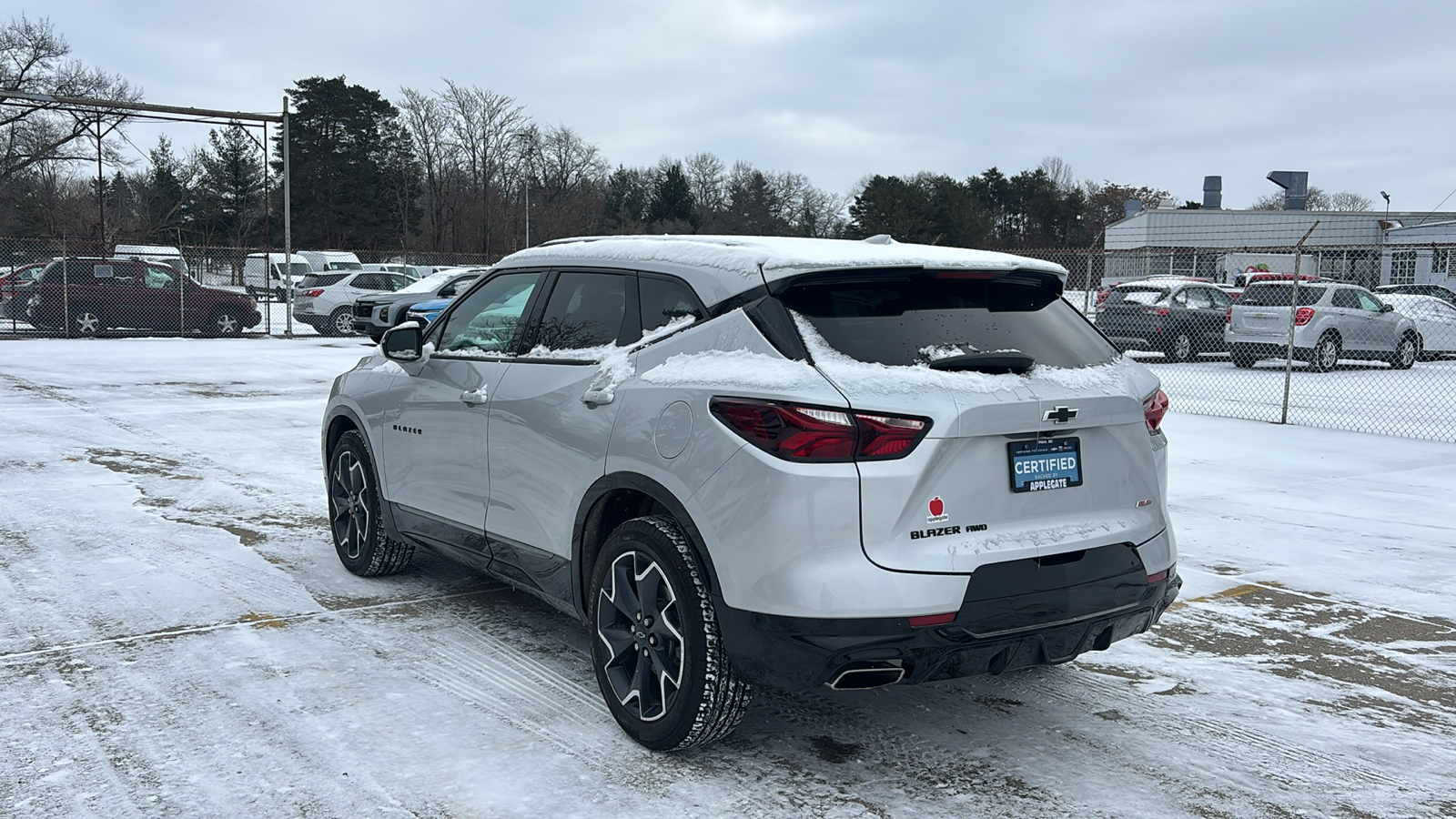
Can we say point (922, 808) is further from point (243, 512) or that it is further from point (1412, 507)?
point (1412, 507)

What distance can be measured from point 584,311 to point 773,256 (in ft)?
3.35

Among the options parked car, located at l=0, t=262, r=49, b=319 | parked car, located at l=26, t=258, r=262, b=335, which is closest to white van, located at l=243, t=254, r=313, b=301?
parked car, located at l=0, t=262, r=49, b=319

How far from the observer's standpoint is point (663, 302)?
13.2 ft

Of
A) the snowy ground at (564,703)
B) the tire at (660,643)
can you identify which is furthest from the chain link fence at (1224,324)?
the tire at (660,643)

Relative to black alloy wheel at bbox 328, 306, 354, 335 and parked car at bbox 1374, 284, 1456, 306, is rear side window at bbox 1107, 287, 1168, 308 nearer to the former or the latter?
parked car at bbox 1374, 284, 1456, 306

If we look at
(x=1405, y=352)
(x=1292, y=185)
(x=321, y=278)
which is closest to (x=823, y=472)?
(x=1405, y=352)

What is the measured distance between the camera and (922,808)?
339cm

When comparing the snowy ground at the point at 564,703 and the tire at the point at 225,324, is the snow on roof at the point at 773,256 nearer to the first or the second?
the snowy ground at the point at 564,703

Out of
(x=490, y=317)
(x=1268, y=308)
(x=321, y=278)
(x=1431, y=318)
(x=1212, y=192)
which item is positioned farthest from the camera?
(x=1212, y=192)

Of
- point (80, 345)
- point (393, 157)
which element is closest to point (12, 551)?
point (80, 345)

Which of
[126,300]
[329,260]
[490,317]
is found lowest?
[490,317]

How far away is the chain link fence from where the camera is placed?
50.3 feet

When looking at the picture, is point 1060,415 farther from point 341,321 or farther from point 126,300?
point 126,300

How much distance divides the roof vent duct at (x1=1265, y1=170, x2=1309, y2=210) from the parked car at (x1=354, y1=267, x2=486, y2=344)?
5672 centimetres
